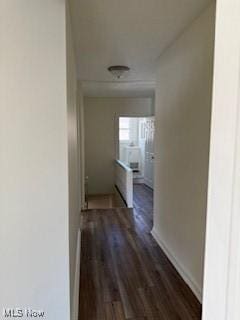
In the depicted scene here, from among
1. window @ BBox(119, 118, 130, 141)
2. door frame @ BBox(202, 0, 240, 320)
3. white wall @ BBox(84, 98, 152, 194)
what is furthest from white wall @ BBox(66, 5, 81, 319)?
window @ BBox(119, 118, 130, 141)

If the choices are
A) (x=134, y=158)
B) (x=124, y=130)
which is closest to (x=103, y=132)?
(x=134, y=158)

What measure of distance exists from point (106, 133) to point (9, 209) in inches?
225

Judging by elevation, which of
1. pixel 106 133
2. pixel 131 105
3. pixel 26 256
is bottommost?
pixel 26 256

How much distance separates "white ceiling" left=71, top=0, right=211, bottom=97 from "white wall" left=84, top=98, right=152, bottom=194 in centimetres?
328

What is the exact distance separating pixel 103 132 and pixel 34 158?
5665 millimetres

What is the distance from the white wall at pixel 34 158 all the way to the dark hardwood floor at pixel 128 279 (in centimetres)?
72

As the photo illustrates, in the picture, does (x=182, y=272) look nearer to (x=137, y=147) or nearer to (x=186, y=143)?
(x=186, y=143)

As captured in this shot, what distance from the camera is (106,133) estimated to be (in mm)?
7090

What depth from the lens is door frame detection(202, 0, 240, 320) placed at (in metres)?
0.50

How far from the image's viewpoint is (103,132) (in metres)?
7.07

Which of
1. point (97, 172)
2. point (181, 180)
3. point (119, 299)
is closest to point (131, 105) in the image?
point (97, 172)

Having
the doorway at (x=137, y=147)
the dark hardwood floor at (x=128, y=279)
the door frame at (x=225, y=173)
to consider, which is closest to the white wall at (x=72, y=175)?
the dark hardwood floor at (x=128, y=279)

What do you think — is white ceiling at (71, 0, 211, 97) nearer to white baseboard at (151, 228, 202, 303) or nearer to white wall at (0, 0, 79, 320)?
white wall at (0, 0, 79, 320)

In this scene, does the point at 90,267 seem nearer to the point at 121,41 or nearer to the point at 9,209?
the point at 9,209
